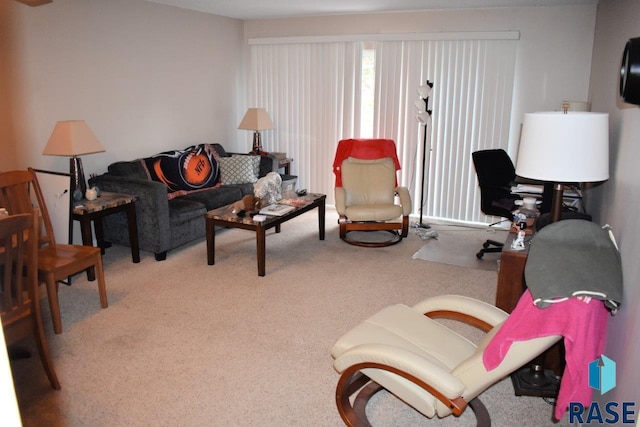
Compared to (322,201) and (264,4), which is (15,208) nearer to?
(322,201)

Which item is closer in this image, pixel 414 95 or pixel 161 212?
pixel 161 212

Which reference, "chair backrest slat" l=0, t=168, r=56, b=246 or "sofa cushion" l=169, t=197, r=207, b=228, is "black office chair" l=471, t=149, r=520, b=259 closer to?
"sofa cushion" l=169, t=197, r=207, b=228

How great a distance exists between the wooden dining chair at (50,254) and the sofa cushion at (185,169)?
1521mm

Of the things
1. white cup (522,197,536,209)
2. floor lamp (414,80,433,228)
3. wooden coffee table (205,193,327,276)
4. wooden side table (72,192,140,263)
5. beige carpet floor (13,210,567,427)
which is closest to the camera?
beige carpet floor (13,210,567,427)

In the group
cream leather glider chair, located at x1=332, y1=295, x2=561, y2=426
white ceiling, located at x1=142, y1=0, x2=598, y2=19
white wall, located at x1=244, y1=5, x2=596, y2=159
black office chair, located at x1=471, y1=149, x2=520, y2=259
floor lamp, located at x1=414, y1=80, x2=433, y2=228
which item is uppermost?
white ceiling, located at x1=142, y1=0, x2=598, y2=19

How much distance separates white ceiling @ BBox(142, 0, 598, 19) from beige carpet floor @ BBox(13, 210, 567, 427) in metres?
2.41

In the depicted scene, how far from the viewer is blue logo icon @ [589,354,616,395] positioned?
1.91 metres

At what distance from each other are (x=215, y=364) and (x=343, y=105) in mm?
4052

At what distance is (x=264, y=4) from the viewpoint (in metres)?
5.21

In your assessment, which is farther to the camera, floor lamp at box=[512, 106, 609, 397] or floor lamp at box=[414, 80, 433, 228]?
floor lamp at box=[414, 80, 433, 228]

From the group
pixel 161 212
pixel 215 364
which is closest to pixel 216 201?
pixel 161 212

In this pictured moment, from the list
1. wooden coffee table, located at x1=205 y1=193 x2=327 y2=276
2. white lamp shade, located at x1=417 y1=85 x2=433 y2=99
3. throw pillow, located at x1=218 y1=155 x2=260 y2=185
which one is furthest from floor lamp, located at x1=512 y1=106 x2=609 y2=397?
throw pillow, located at x1=218 y1=155 x2=260 y2=185

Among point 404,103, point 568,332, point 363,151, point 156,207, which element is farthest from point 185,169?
point 568,332

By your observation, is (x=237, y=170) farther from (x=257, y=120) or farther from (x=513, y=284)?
(x=513, y=284)
